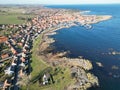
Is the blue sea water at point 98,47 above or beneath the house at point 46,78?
beneath

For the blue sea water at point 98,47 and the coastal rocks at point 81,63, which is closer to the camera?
the blue sea water at point 98,47

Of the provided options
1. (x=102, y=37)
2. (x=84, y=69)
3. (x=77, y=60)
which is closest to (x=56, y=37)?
(x=102, y=37)

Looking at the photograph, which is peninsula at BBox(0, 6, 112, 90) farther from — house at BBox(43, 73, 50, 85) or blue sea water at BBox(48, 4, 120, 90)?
blue sea water at BBox(48, 4, 120, 90)

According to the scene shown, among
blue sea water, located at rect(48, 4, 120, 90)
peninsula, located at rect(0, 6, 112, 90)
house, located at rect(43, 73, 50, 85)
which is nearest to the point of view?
peninsula, located at rect(0, 6, 112, 90)

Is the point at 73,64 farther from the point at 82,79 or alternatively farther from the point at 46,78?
the point at 46,78

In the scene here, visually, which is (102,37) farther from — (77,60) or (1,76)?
(1,76)

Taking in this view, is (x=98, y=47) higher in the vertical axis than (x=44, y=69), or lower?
lower

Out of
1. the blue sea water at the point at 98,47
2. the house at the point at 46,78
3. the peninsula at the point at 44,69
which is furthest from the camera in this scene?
the blue sea water at the point at 98,47

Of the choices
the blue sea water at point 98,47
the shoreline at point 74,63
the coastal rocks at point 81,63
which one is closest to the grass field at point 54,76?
the shoreline at point 74,63

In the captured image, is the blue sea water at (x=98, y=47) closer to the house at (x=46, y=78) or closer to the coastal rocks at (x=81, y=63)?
the coastal rocks at (x=81, y=63)

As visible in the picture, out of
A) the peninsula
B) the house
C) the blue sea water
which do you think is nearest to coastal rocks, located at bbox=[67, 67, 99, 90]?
the peninsula

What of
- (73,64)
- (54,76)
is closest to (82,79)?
(54,76)
